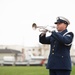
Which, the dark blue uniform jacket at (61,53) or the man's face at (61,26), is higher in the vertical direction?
the man's face at (61,26)

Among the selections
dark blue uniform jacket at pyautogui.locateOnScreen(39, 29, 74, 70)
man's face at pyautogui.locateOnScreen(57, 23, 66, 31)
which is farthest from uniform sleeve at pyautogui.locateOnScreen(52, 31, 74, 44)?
man's face at pyautogui.locateOnScreen(57, 23, 66, 31)

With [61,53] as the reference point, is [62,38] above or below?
above

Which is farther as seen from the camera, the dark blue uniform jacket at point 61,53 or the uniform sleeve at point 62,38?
the dark blue uniform jacket at point 61,53

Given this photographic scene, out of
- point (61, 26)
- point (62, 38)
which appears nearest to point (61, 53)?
point (62, 38)

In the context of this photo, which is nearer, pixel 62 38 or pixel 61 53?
pixel 62 38

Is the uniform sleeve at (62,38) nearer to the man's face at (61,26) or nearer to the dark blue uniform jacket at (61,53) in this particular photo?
the dark blue uniform jacket at (61,53)

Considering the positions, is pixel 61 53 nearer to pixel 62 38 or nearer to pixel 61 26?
pixel 62 38

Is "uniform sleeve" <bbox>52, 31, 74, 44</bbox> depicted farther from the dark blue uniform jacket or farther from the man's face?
the man's face

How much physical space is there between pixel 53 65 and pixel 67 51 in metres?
0.28

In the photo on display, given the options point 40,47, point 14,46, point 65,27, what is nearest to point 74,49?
point 40,47

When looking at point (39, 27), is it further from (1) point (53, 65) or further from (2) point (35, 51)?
(2) point (35, 51)

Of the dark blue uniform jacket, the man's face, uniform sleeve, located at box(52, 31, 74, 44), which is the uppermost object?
the man's face

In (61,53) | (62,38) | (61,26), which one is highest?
(61,26)

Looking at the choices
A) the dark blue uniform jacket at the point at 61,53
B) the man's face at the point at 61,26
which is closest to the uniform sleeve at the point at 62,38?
the dark blue uniform jacket at the point at 61,53
